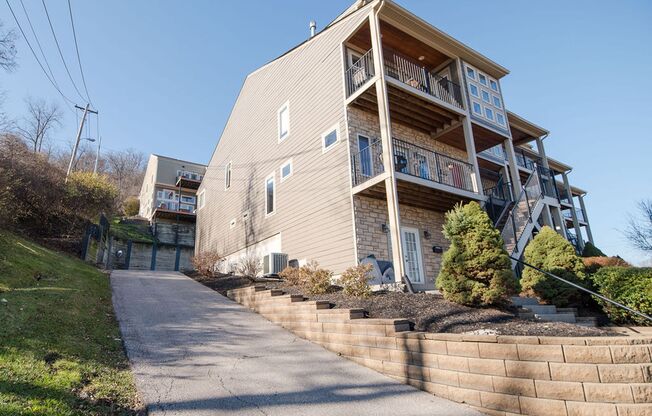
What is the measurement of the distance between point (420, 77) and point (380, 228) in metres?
5.92

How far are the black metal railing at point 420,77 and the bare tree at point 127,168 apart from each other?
140 ft

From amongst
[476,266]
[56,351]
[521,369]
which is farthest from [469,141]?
[56,351]

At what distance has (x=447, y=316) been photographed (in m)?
5.29

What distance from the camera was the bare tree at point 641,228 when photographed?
82.3ft

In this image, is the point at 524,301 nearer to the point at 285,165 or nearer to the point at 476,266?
the point at 476,266

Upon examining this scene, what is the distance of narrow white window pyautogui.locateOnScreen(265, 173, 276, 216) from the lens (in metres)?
13.5

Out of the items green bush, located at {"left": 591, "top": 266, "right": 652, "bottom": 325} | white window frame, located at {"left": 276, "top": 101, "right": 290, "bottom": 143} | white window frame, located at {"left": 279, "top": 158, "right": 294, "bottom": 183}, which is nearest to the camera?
green bush, located at {"left": 591, "top": 266, "right": 652, "bottom": 325}

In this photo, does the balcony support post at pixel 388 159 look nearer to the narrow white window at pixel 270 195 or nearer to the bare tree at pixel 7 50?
the narrow white window at pixel 270 195

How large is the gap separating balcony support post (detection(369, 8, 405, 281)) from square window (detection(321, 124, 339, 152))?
1.87m

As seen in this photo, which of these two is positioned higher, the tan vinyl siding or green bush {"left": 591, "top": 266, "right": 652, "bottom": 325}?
the tan vinyl siding

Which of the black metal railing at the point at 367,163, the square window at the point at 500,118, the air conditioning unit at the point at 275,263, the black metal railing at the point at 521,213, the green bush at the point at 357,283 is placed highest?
the square window at the point at 500,118

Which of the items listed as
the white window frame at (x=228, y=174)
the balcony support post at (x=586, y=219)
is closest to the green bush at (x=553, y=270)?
the white window frame at (x=228, y=174)

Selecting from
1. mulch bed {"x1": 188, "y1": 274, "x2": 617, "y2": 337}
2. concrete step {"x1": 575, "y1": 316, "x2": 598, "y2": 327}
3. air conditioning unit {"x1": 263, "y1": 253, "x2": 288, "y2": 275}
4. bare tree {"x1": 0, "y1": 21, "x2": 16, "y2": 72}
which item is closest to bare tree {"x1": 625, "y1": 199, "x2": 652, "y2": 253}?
concrete step {"x1": 575, "y1": 316, "x2": 598, "y2": 327}

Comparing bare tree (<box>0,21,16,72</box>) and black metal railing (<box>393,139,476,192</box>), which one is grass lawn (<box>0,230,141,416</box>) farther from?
bare tree (<box>0,21,16,72</box>)
